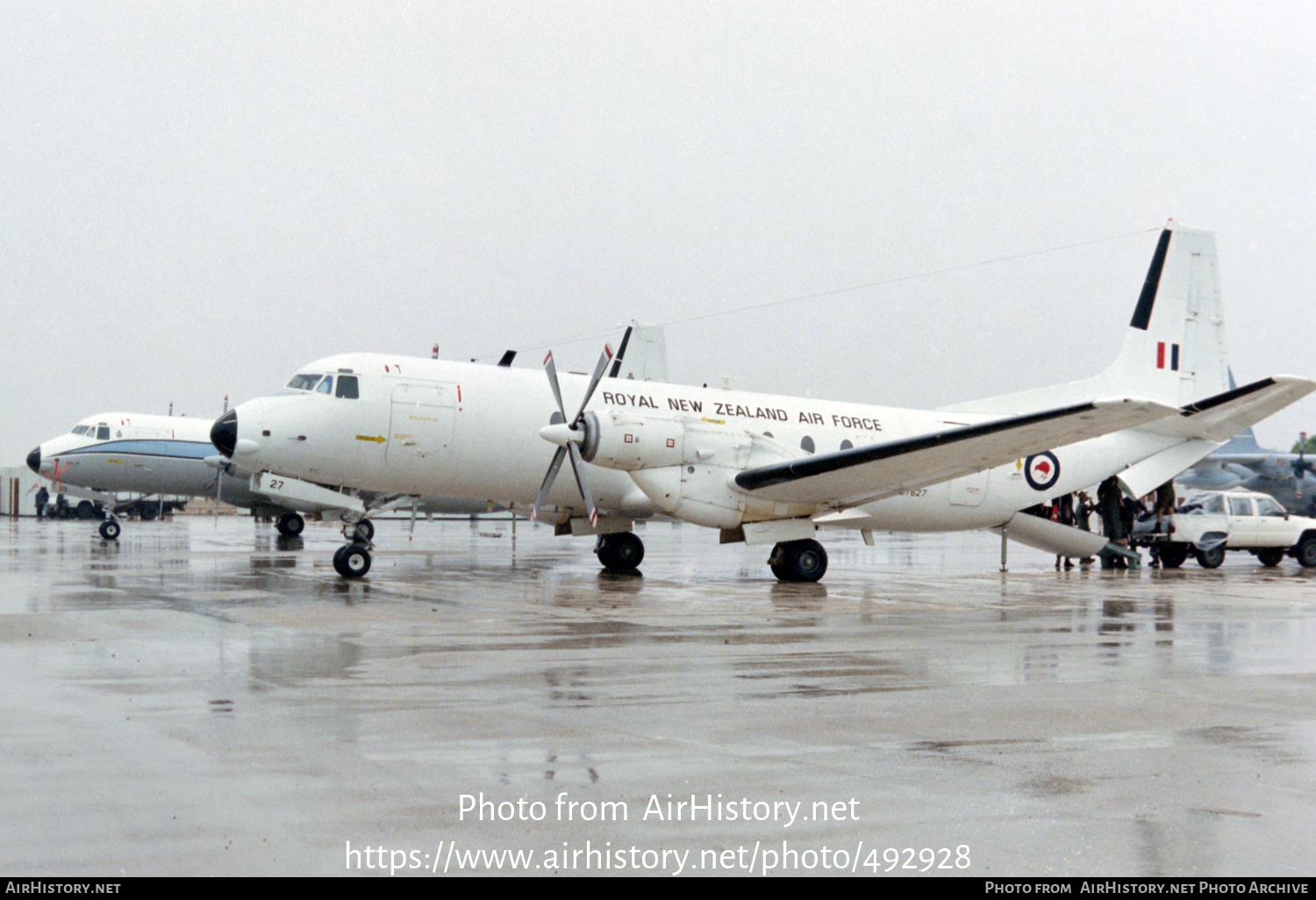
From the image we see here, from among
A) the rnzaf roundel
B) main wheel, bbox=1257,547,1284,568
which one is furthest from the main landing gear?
main wheel, bbox=1257,547,1284,568

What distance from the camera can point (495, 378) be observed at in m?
19.8

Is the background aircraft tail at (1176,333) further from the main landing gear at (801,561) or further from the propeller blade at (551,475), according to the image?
the propeller blade at (551,475)

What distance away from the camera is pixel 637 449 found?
1855 cm

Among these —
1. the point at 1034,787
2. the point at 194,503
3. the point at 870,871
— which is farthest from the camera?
the point at 194,503

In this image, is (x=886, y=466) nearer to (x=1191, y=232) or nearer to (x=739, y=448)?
(x=739, y=448)

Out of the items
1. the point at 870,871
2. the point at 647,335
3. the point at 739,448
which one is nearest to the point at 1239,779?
the point at 870,871

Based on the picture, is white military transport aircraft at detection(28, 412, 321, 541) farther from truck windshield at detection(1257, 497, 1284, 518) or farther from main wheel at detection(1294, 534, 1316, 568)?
main wheel at detection(1294, 534, 1316, 568)

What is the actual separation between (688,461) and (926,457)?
3821 mm

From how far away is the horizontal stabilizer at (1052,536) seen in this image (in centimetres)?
2361

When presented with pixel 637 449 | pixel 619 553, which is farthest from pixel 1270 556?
pixel 637 449

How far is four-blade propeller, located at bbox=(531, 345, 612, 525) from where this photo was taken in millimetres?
18344

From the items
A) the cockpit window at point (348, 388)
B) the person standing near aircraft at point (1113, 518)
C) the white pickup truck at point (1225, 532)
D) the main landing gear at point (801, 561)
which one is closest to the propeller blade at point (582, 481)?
the main landing gear at point (801, 561)

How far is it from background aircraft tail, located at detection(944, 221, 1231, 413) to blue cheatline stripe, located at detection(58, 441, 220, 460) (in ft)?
67.7

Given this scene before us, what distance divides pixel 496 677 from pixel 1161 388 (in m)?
21.1
